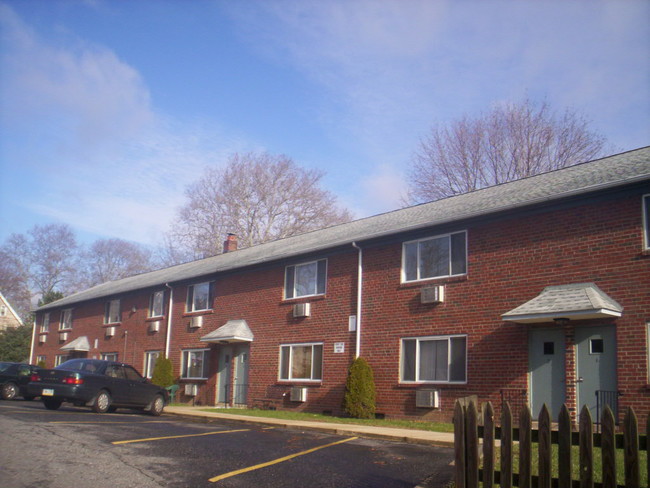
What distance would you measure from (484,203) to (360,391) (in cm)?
621

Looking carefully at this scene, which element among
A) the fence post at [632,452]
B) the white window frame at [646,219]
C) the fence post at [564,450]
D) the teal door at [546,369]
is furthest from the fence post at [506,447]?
the white window frame at [646,219]

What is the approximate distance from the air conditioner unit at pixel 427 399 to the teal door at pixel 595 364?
3768 millimetres

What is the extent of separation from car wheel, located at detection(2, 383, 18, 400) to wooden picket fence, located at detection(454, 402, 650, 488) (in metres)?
21.3

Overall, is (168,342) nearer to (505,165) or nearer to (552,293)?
(552,293)

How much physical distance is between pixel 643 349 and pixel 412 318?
20.3 ft

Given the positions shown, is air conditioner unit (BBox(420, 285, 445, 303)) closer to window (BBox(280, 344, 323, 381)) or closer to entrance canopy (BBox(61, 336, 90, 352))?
window (BBox(280, 344, 323, 381))

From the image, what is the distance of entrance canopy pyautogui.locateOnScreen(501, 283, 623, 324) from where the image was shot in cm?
1322

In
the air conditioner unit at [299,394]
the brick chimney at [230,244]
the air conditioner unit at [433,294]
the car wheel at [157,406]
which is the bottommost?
the car wheel at [157,406]

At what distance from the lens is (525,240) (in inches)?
619

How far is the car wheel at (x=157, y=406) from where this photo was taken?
19344 mm

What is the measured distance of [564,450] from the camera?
5.47m

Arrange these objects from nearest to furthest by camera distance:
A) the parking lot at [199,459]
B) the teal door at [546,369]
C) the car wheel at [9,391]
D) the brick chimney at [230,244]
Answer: the parking lot at [199,459]
the teal door at [546,369]
the car wheel at [9,391]
the brick chimney at [230,244]

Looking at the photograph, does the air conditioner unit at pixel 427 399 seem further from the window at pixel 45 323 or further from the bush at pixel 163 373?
the window at pixel 45 323

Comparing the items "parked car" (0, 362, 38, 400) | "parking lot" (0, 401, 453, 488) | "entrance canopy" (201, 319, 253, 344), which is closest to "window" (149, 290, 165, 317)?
"entrance canopy" (201, 319, 253, 344)
